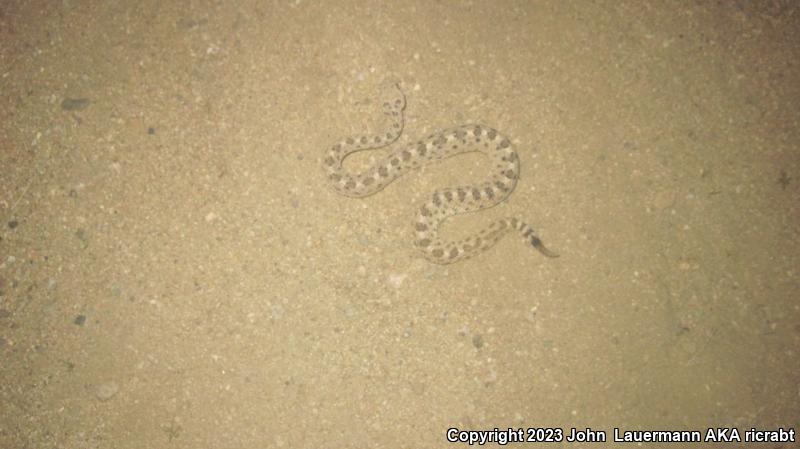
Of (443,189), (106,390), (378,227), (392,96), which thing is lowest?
(106,390)

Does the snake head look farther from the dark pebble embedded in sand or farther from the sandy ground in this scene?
the dark pebble embedded in sand

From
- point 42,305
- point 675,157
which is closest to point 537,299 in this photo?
point 675,157

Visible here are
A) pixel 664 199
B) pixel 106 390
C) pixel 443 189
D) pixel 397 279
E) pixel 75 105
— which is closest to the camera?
pixel 106 390

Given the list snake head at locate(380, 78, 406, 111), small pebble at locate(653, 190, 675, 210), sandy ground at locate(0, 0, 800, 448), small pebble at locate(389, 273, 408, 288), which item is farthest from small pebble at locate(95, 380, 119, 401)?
small pebble at locate(653, 190, 675, 210)

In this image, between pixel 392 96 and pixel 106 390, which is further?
pixel 392 96

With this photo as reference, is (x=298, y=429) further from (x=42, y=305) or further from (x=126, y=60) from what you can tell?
(x=126, y=60)

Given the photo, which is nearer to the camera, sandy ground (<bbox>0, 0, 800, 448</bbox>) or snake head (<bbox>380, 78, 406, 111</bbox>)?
sandy ground (<bbox>0, 0, 800, 448</bbox>)

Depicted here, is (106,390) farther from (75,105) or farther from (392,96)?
(392,96)

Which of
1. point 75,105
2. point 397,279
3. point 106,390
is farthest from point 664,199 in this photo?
Answer: point 75,105
